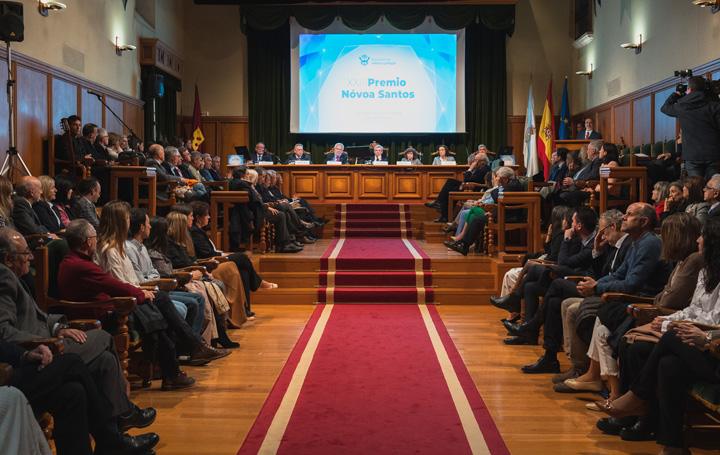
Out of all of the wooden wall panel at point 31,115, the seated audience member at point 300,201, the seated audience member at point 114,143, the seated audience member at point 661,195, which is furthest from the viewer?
the seated audience member at point 300,201

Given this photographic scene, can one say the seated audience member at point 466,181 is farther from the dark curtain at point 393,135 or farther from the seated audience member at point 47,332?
the seated audience member at point 47,332

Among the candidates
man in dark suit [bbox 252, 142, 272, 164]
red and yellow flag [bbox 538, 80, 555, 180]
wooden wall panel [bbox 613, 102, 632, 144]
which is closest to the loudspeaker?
man in dark suit [bbox 252, 142, 272, 164]

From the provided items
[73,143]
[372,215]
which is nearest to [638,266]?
[73,143]

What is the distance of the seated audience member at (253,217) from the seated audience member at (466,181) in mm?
2712

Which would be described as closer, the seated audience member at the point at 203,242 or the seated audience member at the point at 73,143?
the seated audience member at the point at 203,242

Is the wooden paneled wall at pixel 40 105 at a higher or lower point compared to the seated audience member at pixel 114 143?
higher

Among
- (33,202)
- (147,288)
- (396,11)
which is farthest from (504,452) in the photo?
(396,11)

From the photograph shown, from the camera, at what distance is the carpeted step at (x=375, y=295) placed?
7.42 metres

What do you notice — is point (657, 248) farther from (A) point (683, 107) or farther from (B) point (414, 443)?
(A) point (683, 107)

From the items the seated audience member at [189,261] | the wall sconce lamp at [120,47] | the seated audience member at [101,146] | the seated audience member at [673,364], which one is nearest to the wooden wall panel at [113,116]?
the wall sconce lamp at [120,47]

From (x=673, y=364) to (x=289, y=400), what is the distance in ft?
6.78

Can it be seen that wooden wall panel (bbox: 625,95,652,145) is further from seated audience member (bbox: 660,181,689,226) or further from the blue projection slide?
seated audience member (bbox: 660,181,689,226)

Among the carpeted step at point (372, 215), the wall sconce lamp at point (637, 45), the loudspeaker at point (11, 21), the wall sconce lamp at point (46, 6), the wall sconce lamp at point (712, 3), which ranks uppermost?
the wall sconce lamp at point (637, 45)

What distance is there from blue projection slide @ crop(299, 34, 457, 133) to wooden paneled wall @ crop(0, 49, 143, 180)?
5246mm
